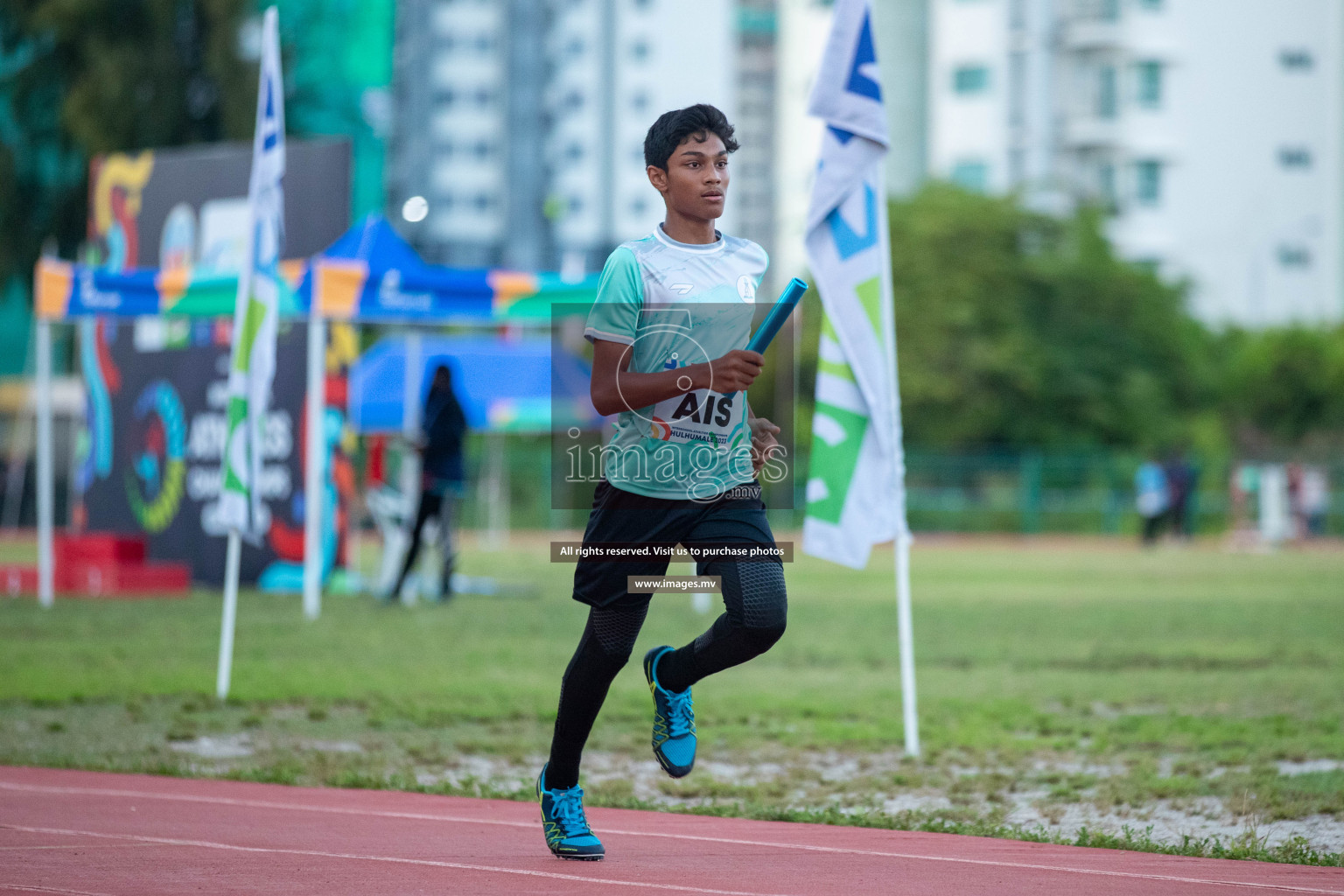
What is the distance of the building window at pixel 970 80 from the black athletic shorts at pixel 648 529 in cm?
6298

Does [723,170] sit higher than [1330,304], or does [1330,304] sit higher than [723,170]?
[1330,304]

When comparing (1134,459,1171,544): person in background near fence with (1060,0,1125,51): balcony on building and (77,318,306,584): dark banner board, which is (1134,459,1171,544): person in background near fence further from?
(1060,0,1125,51): balcony on building

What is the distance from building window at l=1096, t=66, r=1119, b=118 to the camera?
2495 inches

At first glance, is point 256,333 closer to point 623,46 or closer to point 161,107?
point 161,107

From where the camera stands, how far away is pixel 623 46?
9475 cm

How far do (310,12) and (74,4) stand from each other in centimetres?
503

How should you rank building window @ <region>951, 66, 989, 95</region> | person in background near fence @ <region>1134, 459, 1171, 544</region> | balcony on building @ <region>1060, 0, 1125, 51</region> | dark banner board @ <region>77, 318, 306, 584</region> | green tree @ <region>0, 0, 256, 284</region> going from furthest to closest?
building window @ <region>951, 66, 989, 95</region> → balcony on building @ <region>1060, 0, 1125, 51</region> → person in background near fence @ <region>1134, 459, 1171, 544</region> → green tree @ <region>0, 0, 256, 284</region> → dark banner board @ <region>77, 318, 306, 584</region>

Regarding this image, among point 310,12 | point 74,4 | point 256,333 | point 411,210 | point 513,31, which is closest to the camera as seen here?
point 411,210

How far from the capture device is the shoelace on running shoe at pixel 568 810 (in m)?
5.14

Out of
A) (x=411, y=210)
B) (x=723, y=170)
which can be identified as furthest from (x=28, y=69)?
(x=723, y=170)

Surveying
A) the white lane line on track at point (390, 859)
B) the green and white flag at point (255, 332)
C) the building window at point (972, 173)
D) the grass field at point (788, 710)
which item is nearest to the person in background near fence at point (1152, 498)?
the grass field at point (788, 710)

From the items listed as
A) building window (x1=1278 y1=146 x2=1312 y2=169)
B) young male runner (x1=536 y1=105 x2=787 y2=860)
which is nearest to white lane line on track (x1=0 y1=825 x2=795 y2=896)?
young male runner (x1=536 y1=105 x2=787 y2=860)

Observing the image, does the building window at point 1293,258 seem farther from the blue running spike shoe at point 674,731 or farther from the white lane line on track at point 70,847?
the white lane line on track at point 70,847

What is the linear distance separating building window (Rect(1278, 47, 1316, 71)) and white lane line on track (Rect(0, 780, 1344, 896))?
64997 mm
